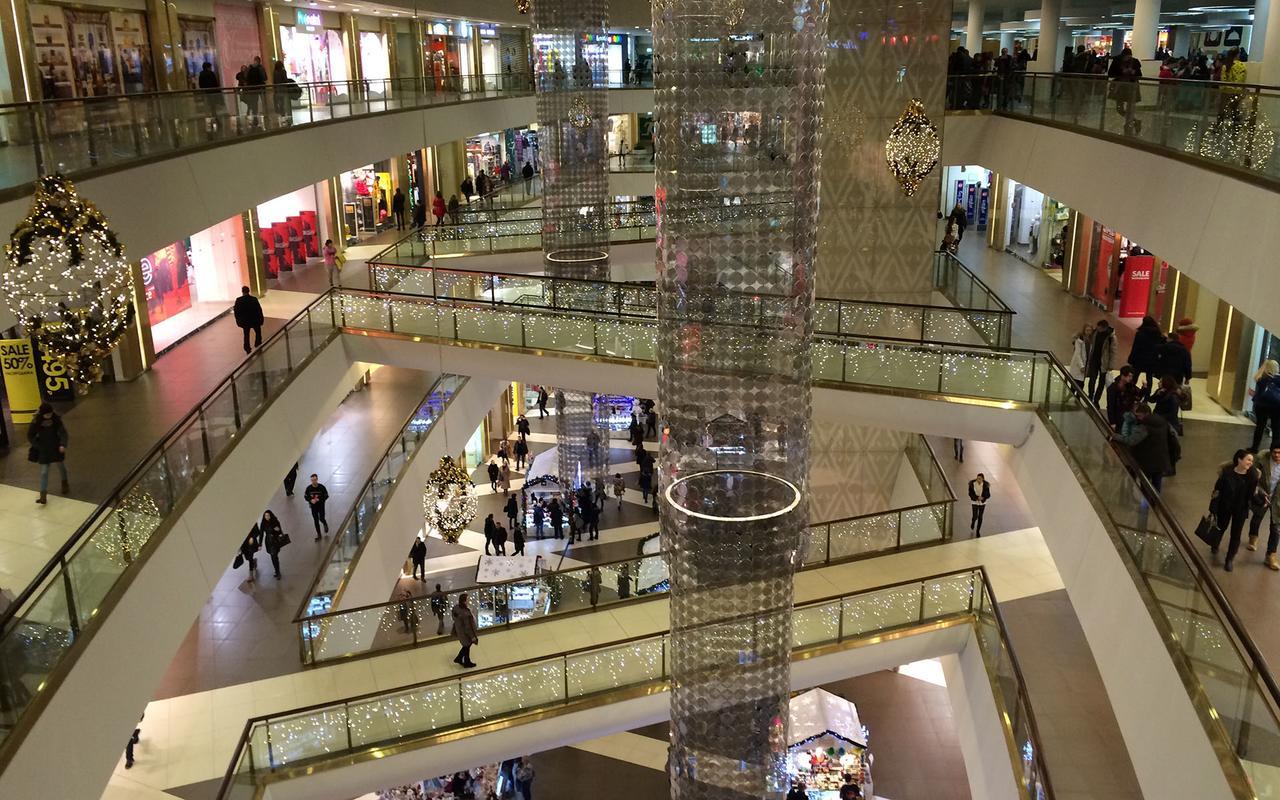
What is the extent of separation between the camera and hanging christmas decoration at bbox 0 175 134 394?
5.29m

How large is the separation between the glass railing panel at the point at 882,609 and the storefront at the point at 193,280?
10.6m

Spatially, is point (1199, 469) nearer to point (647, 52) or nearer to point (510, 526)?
point (510, 526)

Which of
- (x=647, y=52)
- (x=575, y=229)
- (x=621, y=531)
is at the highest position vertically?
(x=647, y=52)

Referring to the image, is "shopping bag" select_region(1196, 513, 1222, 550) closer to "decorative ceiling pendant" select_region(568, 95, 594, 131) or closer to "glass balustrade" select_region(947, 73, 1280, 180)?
"glass balustrade" select_region(947, 73, 1280, 180)

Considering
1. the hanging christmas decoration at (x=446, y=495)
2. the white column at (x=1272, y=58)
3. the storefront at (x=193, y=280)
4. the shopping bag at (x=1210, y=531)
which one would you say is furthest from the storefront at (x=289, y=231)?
the shopping bag at (x=1210, y=531)

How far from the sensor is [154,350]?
1495 centimetres

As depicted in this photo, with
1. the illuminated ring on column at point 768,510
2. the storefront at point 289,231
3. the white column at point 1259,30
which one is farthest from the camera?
the storefront at point 289,231

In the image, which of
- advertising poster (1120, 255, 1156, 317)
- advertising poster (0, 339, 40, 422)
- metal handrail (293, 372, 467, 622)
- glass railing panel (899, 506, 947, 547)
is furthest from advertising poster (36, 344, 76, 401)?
advertising poster (1120, 255, 1156, 317)

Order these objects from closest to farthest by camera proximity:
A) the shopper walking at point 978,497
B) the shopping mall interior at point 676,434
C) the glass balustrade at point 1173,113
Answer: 1. the shopping mall interior at point 676,434
2. the glass balustrade at point 1173,113
3. the shopper walking at point 978,497

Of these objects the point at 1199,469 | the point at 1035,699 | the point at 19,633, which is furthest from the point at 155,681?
the point at 1199,469

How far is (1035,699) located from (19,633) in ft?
29.4

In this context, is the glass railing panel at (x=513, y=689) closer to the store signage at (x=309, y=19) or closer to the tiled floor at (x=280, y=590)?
the tiled floor at (x=280, y=590)

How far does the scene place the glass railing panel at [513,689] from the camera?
10594mm

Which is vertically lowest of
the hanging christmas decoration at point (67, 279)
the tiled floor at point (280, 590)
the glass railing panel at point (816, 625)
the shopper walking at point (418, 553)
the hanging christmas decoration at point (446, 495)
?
the shopper walking at point (418, 553)
